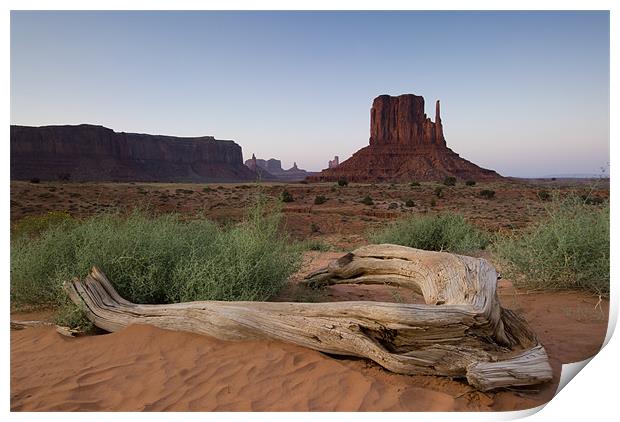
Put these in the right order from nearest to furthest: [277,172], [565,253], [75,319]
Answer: [75,319] → [565,253] → [277,172]

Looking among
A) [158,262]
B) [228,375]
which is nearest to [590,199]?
[228,375]

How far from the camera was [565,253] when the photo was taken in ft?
17.3

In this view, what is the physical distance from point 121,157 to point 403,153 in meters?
48.9

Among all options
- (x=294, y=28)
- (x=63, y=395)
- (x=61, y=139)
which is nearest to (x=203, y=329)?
(x=63, y=395)

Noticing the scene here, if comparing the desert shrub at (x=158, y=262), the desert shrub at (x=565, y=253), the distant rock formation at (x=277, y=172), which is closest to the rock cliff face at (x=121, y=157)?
the distant rock formation at (x=277, y=172)

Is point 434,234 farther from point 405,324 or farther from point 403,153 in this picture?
point 403,153

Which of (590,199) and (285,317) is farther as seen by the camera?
(590,199)

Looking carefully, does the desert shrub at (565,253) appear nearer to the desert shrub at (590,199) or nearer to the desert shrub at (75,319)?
the desert shrub at (590,199)

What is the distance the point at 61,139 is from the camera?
6300 cm

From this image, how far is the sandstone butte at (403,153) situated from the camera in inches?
2544

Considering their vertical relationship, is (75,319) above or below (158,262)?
below

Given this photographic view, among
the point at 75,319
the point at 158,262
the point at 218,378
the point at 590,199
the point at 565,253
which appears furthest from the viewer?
the point at 590,199

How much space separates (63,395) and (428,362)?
263cm
